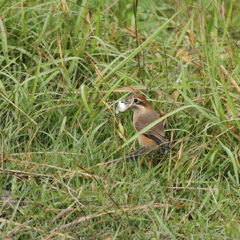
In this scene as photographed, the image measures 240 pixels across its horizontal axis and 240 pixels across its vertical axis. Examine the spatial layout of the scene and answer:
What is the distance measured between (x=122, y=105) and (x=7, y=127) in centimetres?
126

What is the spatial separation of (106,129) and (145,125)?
→ 0.49 meters

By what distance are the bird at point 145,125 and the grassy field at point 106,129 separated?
0.36 ft

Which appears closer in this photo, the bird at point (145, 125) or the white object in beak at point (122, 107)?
the bird at point (145, 125)

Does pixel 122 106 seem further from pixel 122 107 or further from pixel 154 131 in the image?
pixel 154 131

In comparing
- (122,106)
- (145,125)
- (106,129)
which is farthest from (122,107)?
(145,125)

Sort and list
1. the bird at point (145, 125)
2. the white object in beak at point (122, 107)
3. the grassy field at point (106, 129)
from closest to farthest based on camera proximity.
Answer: the grassy field at point (106, 129) → the bird at point (145, 125) → the white object in beak at point (122, 107)

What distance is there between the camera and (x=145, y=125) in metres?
5.90

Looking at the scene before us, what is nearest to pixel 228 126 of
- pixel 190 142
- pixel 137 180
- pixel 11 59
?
pixel 190 142

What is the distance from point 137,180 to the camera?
5383 mm

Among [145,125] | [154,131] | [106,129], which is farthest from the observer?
[106,129]

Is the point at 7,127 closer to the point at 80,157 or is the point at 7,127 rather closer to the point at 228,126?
the point at 80,157

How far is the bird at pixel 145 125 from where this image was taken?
19.5 feet

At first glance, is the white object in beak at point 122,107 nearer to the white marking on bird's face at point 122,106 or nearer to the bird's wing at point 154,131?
the white marking on bird's face at point 122,106

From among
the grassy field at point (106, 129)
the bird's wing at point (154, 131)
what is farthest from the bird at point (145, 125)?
the grassy field at point (106, 129)
